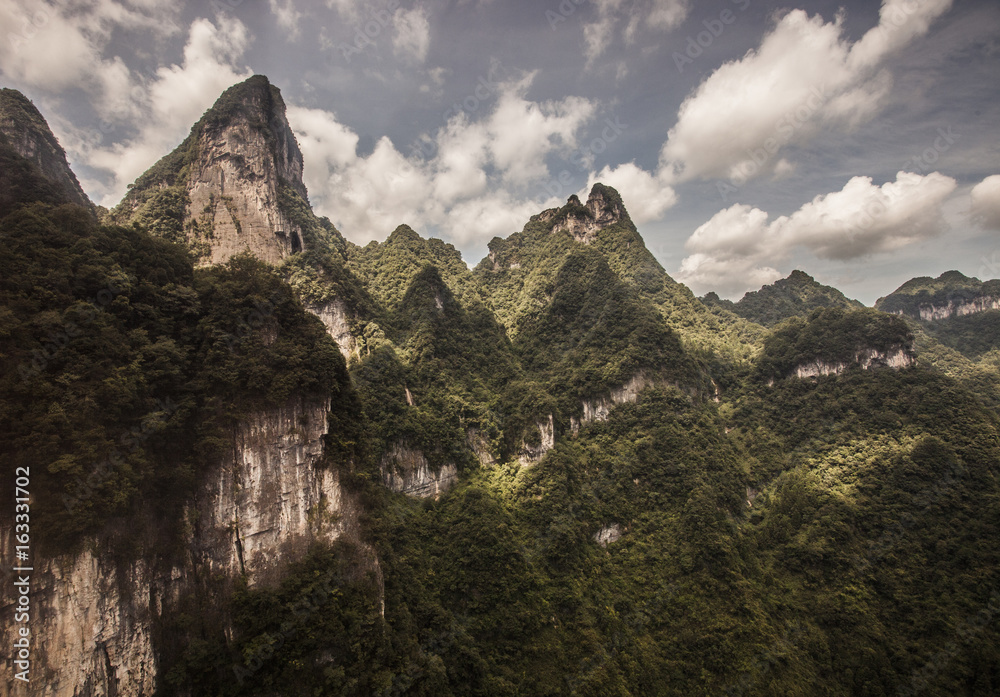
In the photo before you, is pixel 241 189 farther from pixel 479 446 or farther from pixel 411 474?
pixel 479 446

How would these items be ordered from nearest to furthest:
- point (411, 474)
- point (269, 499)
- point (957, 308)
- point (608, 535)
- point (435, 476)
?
point (269, 499)
point (411, 474)
point (608, 535)
point (435, 476)
point (957, 308)

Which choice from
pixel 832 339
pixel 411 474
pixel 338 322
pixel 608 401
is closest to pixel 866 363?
pixel 832 339

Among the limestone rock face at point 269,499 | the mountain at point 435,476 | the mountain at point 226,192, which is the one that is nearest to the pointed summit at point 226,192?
the mountain at point 226,192

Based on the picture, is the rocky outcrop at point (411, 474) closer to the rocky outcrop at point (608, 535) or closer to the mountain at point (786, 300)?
the rocky outcrop at point (608, 535)

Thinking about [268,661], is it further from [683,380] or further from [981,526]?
[981,526]

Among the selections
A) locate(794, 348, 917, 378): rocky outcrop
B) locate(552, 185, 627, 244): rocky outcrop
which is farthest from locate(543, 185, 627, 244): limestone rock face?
locate(794, 348, 917, 378): rocky outcrop

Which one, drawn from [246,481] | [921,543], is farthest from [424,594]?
[921,543]
